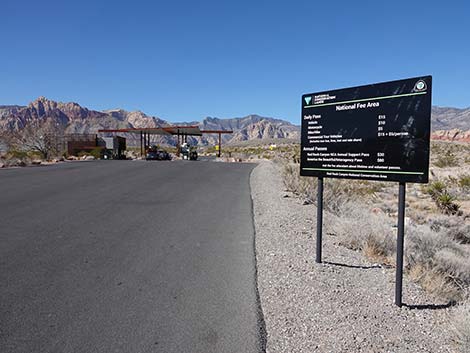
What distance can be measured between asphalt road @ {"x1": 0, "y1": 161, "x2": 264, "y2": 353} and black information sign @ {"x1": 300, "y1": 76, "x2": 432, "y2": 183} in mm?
2129

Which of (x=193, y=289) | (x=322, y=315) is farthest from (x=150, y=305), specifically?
(x=322, y=315)

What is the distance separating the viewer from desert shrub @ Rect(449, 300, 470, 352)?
3.49 m

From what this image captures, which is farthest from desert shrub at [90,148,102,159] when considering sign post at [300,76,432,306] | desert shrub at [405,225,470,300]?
Answer: sign post at [300,76,432,306]

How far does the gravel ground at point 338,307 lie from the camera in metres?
3.66

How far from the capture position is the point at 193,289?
5.04m

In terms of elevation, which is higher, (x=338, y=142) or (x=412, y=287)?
(x=338, y=142)

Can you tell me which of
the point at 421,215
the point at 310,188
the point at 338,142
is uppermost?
the point at 338,142

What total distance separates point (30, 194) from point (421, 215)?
14657mm

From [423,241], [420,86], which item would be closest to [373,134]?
[420,86]

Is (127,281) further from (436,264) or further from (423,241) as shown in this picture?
(423,241)

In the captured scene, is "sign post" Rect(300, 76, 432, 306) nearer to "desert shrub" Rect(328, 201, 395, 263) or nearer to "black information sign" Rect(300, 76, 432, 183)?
"black information sign" Rect(300, 76, 432, 183)

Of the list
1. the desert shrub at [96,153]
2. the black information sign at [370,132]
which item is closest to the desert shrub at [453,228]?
the black information sign at [370,132]

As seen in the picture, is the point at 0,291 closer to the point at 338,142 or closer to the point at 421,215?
the point at 338,142

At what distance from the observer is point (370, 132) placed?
194 inches
